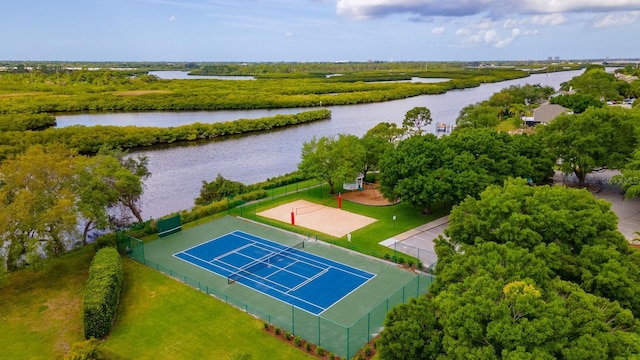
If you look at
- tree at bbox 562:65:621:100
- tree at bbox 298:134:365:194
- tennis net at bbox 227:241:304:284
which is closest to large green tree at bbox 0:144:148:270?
tennis net at bbox 227:241:304:284

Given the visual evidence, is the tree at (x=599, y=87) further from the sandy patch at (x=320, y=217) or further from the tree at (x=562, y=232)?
the tree at (x=562, y=232)

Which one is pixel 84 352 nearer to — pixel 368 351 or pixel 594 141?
pixel 368 351

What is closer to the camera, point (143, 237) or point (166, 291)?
point (166, 291)

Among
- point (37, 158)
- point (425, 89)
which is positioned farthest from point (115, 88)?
point (37, 158)

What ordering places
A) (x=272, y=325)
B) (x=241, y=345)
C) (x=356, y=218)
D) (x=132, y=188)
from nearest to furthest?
1. (x=241, y=345)
2. (x=272, y=325)
3. (x=132, y=188)
4. (x=356, y=218)

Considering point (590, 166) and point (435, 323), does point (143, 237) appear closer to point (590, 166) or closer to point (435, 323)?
point (435, 323)

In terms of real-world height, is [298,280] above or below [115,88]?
below

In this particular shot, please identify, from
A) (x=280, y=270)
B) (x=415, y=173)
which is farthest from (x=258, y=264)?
(x=415, y=173)
